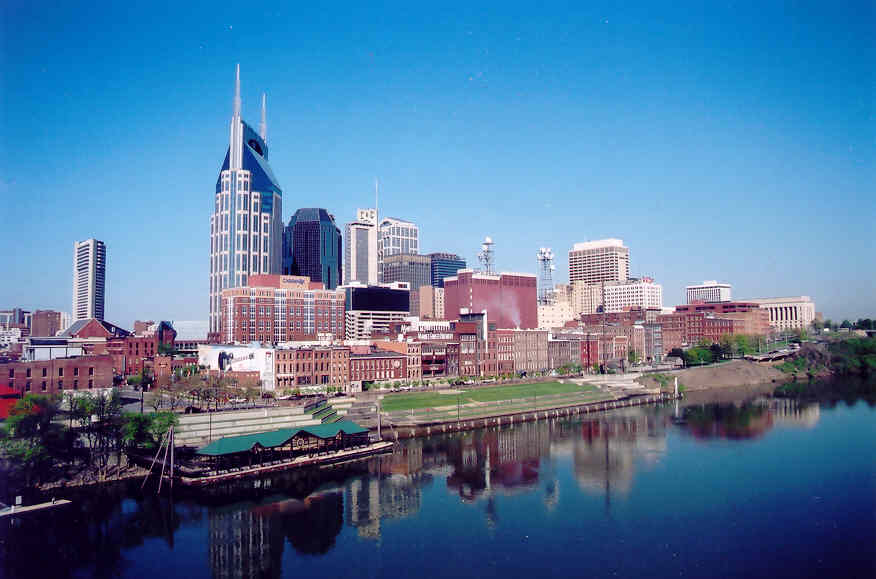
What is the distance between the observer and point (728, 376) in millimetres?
139375

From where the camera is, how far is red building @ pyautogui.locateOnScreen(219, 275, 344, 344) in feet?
515

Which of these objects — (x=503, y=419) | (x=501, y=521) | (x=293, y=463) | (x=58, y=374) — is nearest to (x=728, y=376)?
(x=503, y=419)

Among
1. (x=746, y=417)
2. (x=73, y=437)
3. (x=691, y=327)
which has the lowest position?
(x=746, y=417)

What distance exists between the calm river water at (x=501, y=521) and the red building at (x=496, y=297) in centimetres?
9040

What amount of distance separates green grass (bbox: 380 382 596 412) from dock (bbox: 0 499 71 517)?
4170cm

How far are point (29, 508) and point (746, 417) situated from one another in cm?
8517

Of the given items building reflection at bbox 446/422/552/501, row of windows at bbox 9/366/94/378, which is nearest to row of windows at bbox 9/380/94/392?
row of windows at bbox 9/366/94/378

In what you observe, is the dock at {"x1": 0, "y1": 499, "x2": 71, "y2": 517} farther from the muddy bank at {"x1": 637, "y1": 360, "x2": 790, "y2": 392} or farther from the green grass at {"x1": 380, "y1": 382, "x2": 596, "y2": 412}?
the muddy bank at {"x1": 637, "y1": 360, "x2": 790, "y2": 392}

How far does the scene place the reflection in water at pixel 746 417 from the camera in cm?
8425

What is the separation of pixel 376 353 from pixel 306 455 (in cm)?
4567

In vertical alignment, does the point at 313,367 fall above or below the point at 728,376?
above

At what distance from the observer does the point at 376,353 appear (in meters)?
111

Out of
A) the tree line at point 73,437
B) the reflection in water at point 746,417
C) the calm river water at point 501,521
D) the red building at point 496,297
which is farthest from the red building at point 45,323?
the reflection in water at point 746,417

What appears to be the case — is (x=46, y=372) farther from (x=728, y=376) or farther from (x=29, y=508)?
(x=728, y=376)
